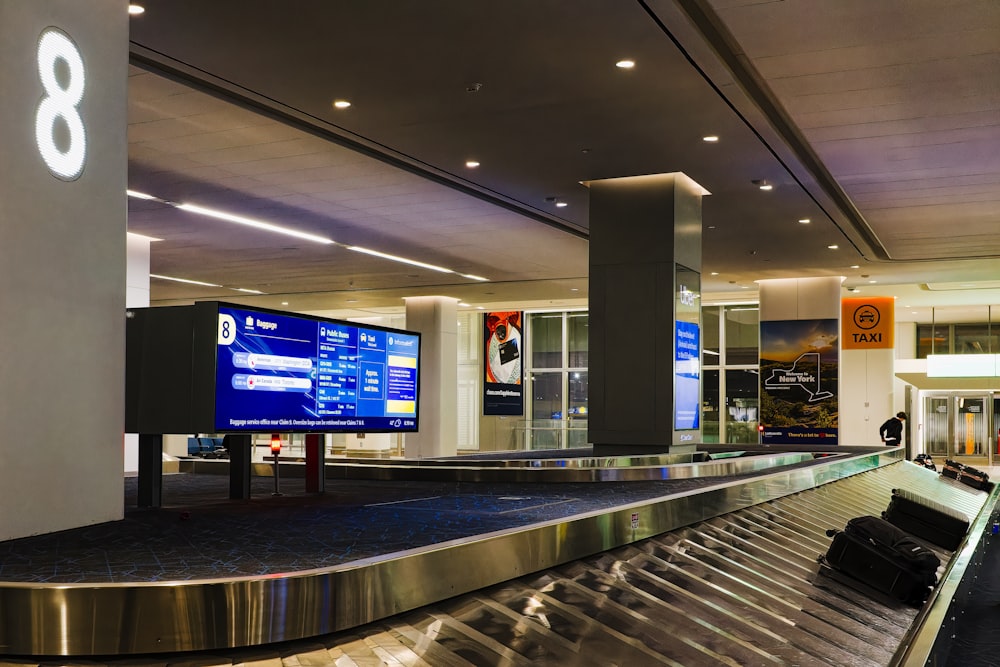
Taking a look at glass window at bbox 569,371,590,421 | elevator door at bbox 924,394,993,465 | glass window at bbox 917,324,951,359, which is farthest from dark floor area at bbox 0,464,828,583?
elevator door at bbox 924,394,993,465

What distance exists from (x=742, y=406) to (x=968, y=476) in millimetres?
11572

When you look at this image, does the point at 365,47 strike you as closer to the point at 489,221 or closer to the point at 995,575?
the point at 489,221

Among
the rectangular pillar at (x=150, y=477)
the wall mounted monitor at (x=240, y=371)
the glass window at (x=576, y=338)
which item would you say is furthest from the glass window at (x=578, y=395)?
the rectangular pillar at (x=150, y=477)

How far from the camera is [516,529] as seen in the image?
366 cm

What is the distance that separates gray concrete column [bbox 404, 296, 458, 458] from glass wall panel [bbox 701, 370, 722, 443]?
794 centimetres

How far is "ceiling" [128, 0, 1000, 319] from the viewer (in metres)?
6.93

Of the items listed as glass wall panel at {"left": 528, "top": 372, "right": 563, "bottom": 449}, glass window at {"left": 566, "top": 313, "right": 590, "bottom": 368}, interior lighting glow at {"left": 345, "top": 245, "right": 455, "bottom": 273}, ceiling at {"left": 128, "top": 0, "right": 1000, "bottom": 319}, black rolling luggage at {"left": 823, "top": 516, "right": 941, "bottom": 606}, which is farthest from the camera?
glass wall panel at {"left": 528, "top": 372, "right": 563, "bottom": 449}

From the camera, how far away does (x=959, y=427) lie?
31.2 metres

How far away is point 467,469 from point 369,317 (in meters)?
25.8

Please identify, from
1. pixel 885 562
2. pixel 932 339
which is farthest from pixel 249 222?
pixel 932 339

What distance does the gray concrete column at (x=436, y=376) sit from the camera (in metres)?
24.2

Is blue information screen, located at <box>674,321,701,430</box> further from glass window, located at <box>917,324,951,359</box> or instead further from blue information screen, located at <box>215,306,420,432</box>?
glass window, located at <box>917,324,951,359</box>

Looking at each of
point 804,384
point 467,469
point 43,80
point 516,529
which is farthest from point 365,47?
point 804,384

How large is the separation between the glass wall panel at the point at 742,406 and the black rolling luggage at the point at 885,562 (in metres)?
22.3
